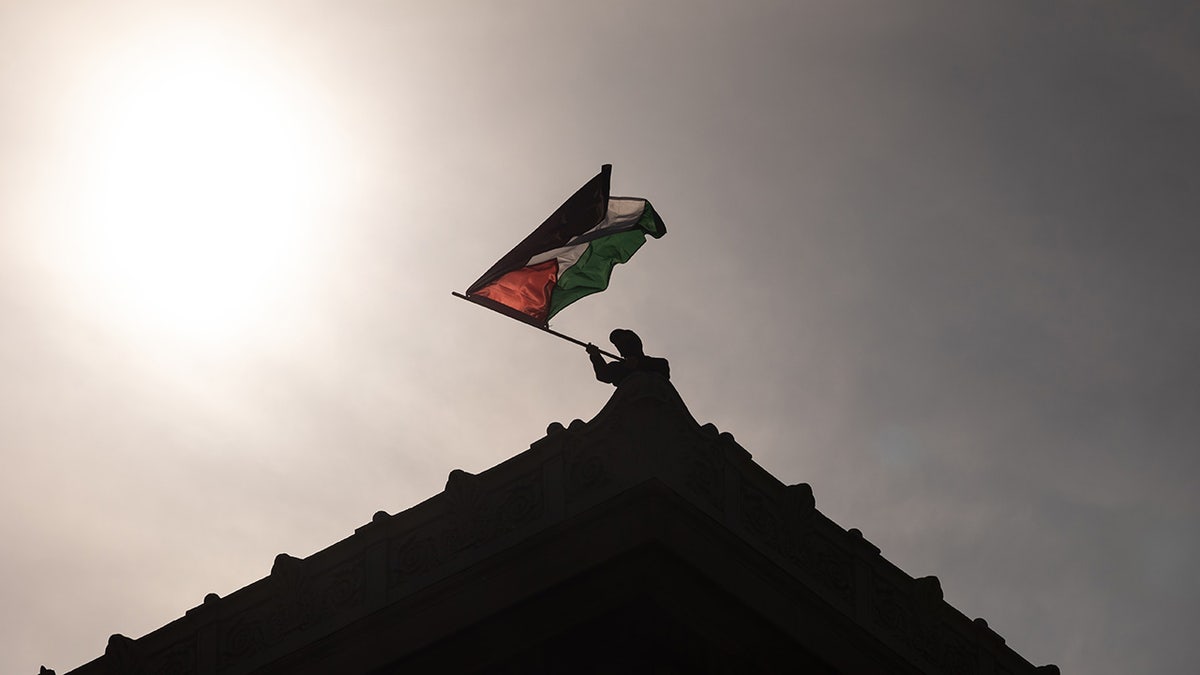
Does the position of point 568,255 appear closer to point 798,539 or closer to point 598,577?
point 798,539

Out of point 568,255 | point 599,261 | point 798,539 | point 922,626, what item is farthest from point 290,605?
point 922,626

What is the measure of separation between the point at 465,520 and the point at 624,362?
362 centimetres

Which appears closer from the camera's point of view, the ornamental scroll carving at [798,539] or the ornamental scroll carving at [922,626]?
the ornamental scroll carving at [798,539]

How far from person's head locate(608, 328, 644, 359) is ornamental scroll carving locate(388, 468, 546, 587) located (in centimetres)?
290

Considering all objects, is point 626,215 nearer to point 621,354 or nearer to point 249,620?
point 621,354

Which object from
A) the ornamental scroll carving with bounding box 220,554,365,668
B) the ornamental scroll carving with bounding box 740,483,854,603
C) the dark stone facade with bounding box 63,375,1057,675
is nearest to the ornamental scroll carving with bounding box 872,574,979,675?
the dark stone facade with bounding box 63,375,1057,675

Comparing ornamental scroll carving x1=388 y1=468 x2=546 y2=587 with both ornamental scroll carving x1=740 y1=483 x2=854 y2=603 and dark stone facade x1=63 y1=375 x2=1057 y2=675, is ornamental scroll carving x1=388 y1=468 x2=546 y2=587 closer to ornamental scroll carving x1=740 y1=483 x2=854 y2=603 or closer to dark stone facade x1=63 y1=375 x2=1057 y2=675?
dark stone facade x1=63 y1=375 x2=1057 y2=675

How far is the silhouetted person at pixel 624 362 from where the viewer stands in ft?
85.5

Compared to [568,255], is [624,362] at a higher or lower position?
lower

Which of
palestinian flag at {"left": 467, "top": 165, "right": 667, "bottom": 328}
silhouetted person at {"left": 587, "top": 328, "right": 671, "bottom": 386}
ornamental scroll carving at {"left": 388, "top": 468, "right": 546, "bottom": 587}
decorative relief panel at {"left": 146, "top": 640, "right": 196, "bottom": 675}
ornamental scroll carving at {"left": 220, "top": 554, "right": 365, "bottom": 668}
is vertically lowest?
decorative relief panel at {"left": 146, "top": 640, "right": 196, "bottom": 675}

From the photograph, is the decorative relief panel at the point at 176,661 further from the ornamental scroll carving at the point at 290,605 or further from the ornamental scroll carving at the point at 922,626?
the ornamental scroll carving at the point at 922,626

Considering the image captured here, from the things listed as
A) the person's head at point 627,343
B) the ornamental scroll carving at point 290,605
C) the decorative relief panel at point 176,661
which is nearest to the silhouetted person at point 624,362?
the person's head at point 627,343

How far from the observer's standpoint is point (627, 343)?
26609mm

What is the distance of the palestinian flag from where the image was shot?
29016mm
